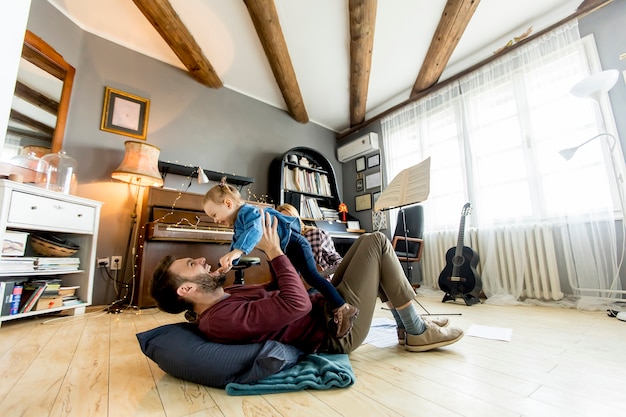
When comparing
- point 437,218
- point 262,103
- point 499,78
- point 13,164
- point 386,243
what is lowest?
point 386,243

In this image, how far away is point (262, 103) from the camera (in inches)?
153

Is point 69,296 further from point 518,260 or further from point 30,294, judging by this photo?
point 518,260

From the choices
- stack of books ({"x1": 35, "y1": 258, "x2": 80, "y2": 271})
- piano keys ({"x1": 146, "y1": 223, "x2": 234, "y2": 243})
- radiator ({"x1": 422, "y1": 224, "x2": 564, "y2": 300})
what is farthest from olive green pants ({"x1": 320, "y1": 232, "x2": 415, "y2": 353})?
stack of books ({"x1": 35, "y1": 258, "x2": 80, "y2": 271})

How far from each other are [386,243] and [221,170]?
103 inches

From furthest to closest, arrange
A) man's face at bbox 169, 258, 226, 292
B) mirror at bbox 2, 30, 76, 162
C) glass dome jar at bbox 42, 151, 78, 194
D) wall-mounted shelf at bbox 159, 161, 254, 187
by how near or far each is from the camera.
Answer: wall-mounted shelf at bbox 159, 161, 254, 187
glass dome jar at bbox 42, 151, 78, 194
mirror at bbox 2, 30, 76, 162
man's face at bbox 169, 258, 226, 292

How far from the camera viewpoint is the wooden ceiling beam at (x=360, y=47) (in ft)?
7.64

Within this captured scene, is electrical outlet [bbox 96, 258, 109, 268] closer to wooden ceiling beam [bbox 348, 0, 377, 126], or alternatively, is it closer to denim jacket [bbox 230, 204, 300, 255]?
denim jacket [bbox 230, 204, 300, 255]

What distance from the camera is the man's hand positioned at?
1.08 metres

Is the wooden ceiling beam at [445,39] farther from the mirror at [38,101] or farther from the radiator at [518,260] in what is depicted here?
the mirror at [38,101]

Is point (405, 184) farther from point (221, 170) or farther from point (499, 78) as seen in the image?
point (221, 170)

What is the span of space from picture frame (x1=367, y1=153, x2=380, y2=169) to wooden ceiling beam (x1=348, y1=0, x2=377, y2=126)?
74cm

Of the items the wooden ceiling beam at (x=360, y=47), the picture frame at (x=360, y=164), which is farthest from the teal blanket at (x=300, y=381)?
the picture frame at (x=360, y=164)

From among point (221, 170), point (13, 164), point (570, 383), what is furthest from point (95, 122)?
point (570, 383)

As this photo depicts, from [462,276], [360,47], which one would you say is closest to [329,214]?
[462,276]
